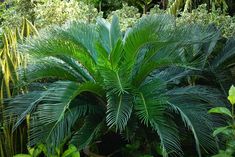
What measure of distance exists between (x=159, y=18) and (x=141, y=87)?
694 mm

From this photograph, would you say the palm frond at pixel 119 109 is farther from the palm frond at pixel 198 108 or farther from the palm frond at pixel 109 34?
the palm frond at pixel 109 34

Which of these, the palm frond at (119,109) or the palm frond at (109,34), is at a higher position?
the palm frond at (109,34)

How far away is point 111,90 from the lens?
303 centimetres

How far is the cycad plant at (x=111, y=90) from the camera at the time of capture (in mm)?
2940

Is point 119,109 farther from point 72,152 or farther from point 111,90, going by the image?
point 72,152

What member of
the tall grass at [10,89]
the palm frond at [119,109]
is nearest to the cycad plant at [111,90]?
the palm frond at [119,109]

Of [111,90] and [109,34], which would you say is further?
[109,34]

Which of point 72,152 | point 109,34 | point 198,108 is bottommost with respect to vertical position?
point 72,152

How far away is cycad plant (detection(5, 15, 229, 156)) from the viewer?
2.94 meters

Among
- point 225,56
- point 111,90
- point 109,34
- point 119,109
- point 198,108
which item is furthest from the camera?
point 225,56

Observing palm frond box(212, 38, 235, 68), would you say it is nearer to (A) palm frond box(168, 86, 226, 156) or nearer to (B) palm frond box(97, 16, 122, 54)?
(A) palm frond box(168, 86, 226, 156)

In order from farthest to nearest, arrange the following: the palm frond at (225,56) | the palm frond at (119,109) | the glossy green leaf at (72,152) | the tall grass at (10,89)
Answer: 1. the palm frond at (225,56)
2. the tall grass at (10,89)
3. the glossy green leaf at (72,152)
4. the palm frond at (119,109)

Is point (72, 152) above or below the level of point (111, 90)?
below

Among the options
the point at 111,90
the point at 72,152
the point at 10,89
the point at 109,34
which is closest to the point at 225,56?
the point at 109,34
